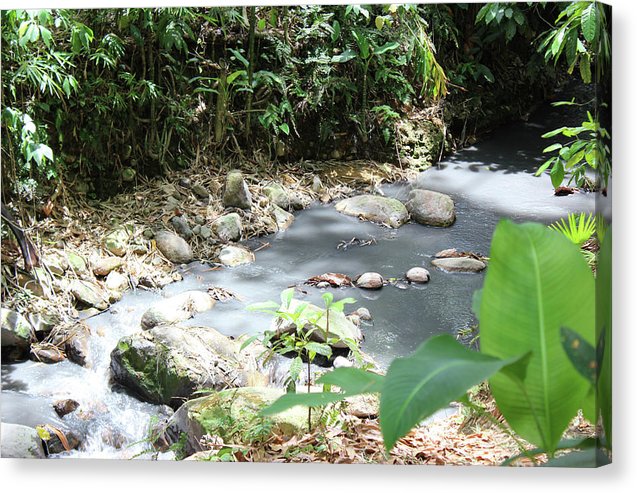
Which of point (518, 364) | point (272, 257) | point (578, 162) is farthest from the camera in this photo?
point (272, 257)

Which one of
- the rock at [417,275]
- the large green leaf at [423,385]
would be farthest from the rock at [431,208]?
the large green leaf at [423,385]

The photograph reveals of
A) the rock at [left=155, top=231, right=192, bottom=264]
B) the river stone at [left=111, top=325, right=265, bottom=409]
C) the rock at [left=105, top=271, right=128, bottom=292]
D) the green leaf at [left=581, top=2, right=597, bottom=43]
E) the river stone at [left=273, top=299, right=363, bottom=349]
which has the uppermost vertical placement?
the green leaf at [left=581, top=2, right=597, bottom=43]

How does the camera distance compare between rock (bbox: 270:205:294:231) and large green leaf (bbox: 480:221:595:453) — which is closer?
large green leaf (bbox: 480:221:595:453)

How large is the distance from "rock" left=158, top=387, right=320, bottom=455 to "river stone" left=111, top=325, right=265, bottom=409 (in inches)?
1.3

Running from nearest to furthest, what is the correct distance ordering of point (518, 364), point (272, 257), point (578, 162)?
point (518, 364) → point (578, 162) → point (272, 257)

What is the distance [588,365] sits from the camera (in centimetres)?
177

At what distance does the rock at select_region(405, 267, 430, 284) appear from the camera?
7.23 feet

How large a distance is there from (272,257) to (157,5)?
826 millimetres

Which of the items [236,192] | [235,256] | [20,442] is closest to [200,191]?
[236,192]

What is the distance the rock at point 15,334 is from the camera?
7.42ft

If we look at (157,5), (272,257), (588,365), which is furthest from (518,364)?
(157,5)

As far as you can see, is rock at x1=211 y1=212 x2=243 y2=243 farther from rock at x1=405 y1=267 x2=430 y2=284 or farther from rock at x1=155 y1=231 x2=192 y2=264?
rock at x1=405 y1=267 x2=430 y2=284

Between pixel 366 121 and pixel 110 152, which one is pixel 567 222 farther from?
pixel 110 152

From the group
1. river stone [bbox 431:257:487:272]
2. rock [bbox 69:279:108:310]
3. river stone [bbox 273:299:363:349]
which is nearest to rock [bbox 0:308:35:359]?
rock [bbox 69:279:108:310]
